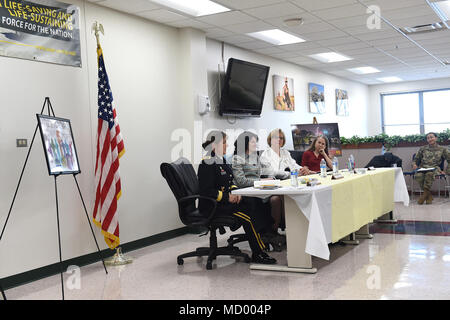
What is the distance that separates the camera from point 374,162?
9242mm

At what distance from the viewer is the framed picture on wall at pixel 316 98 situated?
11.2 meters

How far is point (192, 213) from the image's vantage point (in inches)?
195

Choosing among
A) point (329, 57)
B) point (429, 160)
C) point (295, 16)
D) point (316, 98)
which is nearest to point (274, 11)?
point (295, 16)

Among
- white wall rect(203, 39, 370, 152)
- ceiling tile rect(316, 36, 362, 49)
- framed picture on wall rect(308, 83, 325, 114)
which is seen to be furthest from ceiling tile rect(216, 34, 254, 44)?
framed picture on wall rect(308, 83, 325, 114)

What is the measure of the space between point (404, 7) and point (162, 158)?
381 cm

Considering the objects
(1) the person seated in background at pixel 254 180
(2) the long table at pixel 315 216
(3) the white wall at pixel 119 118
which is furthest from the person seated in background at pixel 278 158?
(2) the long table at pixel 315 216

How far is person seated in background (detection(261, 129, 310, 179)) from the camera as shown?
6.62 m

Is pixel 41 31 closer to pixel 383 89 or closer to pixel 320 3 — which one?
pixel 320 3

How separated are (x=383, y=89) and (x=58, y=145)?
12808 millimetres

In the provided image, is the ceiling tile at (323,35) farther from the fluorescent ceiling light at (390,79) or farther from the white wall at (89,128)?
the fluorescent ceiling light at (390,79)

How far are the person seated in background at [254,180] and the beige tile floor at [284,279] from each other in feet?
1.32

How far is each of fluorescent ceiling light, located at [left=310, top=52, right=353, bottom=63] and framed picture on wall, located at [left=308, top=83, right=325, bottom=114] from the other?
0.91m
